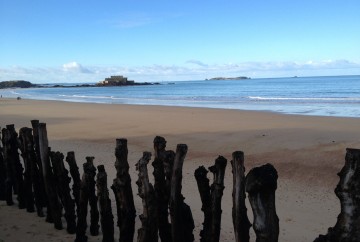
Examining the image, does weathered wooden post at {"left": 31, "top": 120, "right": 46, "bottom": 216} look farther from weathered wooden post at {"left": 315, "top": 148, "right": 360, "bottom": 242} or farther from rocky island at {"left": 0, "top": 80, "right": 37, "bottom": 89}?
rocky island at {"left": 0, "top": 80, "right": 37, "bottom": 89}

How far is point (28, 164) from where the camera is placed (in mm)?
6859

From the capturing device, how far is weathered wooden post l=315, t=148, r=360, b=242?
116 inches

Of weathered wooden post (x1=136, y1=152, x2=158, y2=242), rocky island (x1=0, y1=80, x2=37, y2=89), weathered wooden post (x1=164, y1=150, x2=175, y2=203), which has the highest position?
rocky island (x1=0, y1=80, x2=37, y2=89)

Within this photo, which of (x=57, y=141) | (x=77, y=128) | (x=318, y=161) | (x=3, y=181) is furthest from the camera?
(x=77, y=128)

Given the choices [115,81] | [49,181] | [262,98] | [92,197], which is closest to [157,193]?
[92,197]

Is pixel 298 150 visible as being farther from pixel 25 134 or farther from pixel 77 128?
pixel 77 128

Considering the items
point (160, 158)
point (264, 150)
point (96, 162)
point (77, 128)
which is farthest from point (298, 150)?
point (77, 128)

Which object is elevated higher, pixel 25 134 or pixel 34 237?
pixel 25 134

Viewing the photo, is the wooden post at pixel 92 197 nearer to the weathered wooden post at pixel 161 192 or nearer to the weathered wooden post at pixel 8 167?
the weathered wooden post at pixel 161 192

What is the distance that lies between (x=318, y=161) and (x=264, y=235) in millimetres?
7578

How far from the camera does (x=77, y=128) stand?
18719 millimetres

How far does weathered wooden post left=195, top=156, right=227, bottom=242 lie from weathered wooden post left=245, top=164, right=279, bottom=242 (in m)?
1.06

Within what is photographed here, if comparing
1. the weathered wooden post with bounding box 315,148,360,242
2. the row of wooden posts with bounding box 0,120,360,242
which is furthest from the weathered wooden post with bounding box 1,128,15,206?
the weathered wooden post with bounding box 315,148,360,242

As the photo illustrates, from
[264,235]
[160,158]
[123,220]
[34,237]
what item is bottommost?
[34,237]
